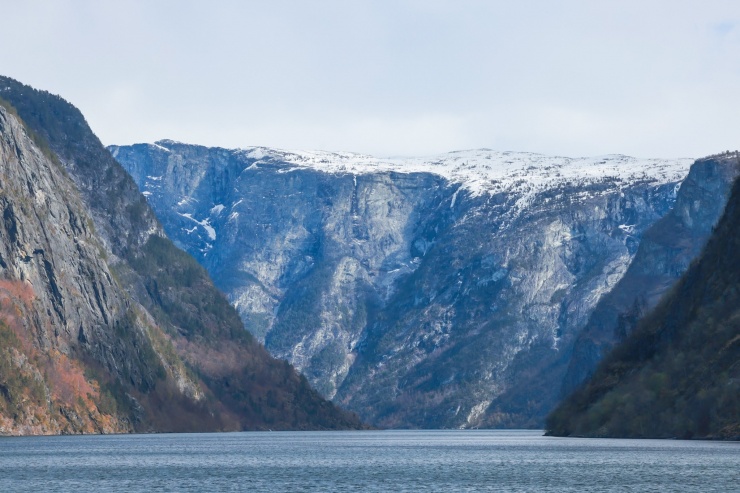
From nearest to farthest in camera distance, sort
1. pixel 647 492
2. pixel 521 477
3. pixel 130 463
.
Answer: pixel 647 492, pixel 521 477, pixel 130 463

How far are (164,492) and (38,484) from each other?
1800 centimetres

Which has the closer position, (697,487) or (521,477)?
(697,487)

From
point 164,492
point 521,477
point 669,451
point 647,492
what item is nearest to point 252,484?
point 164,492

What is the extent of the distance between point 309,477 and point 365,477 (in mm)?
6989

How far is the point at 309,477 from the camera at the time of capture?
16712 cm

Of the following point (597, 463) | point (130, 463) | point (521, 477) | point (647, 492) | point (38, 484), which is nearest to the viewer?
point (647, 492)

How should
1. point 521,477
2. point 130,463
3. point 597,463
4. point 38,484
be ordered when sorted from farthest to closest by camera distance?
point 130,463, point 597,463, point 521,477, point 38,484

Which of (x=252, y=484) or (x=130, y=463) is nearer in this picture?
(x=252, y=484)

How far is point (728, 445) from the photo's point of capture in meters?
199

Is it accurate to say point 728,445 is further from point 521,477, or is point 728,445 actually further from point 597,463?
point 521,477

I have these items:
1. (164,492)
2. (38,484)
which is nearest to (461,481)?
(164,492)

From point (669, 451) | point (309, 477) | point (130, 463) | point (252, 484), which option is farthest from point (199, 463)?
point (669, 451)

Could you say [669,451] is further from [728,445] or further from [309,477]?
[309,477]

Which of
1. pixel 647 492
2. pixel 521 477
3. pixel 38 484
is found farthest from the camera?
pixel 521 477
